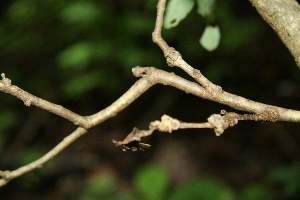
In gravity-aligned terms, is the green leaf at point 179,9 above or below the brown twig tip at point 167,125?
above

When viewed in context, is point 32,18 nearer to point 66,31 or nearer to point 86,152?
point 66,31

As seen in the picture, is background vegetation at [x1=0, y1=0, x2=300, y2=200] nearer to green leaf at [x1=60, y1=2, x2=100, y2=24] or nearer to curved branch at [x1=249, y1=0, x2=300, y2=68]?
green leaf at [x1=60, y1=2, x2=100, y2=24]

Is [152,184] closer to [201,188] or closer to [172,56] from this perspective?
[201,188]

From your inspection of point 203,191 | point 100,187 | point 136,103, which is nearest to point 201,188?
point 203,191

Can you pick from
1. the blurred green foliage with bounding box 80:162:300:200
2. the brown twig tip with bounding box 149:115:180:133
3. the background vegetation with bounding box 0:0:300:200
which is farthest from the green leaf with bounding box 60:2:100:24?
the brown twig tip with bounding box 149:115:180:133

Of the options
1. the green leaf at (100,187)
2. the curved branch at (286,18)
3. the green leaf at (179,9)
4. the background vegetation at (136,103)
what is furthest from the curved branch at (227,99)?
the green leaf at (100,187)

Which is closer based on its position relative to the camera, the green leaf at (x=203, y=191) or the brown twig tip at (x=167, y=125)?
the brown twig tip at (x=167, y=125)

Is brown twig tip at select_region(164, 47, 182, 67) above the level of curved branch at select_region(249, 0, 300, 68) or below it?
Result: above

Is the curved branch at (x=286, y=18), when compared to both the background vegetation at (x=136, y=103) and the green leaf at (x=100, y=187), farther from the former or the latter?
the green leaf at (x=100, y=187)
